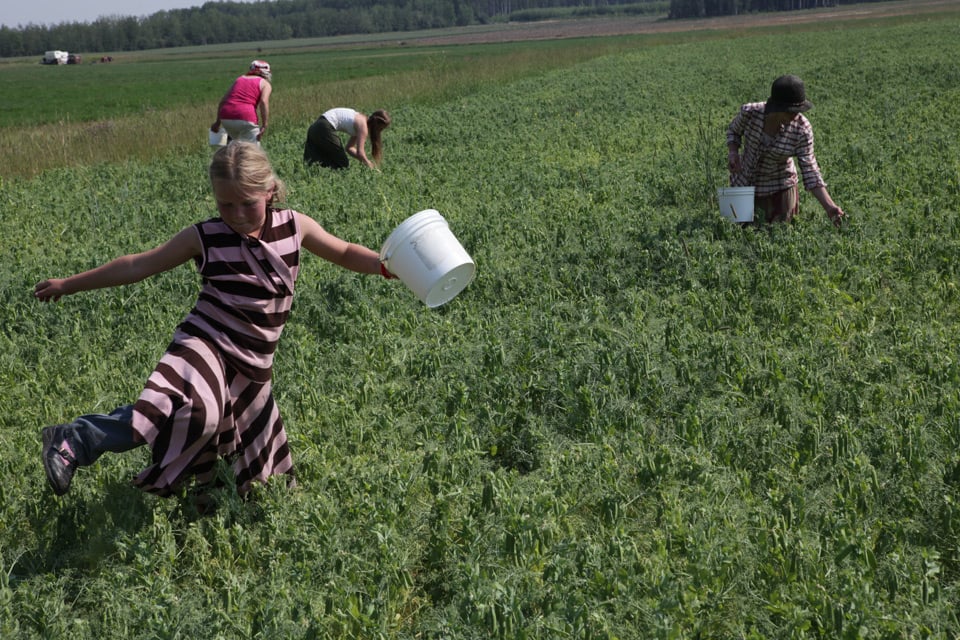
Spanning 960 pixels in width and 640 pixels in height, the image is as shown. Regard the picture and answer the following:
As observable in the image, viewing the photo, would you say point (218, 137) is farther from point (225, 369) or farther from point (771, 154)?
point (225, 369)

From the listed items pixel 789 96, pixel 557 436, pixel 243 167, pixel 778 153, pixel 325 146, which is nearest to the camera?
pixel 243 167

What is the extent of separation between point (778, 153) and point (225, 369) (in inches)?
198

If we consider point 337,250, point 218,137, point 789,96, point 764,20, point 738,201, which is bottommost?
point 738,201

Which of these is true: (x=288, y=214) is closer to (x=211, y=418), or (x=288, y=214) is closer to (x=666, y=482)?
(x=211, y=418)

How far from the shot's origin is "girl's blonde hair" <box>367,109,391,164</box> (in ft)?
36.8

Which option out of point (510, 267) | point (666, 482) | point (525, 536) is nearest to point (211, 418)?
point (525, 536)

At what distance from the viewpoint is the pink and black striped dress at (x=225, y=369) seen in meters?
3.39

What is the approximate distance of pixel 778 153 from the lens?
277 inches

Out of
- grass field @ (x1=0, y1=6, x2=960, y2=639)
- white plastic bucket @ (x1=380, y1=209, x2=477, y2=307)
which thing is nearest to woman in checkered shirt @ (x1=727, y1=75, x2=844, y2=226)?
grass field @ (x1=0, y1=6, x2=960, y2=639)

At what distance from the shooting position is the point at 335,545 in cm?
332

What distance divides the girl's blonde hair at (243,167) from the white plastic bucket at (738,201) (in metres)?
4.75

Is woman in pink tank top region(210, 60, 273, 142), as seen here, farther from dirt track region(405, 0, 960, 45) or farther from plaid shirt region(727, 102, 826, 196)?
dirt track region(405, 0, 960, 45)

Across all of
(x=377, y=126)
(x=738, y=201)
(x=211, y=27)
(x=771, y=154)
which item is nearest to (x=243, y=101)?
(x=377, y=126)

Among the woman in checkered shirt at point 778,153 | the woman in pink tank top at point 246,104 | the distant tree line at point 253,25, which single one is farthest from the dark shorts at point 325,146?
the distant tree line at point 253,25
